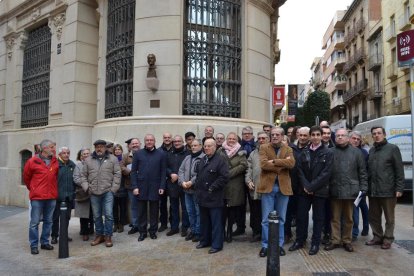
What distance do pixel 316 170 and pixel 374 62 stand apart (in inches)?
1255

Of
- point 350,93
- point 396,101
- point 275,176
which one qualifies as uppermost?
point 350,93

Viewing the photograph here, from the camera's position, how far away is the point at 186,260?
5.62 metres

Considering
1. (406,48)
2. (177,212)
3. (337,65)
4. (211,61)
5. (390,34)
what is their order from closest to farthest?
(177,212) → (406,48) → (211,61) → (390,34) → (337,65)

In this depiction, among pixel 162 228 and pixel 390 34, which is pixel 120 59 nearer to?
pixel 162 228

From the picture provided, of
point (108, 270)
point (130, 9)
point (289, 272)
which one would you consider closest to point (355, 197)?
point (289, 272)

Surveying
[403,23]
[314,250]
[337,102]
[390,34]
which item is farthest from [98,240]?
[337,102]

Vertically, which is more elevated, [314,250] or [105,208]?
[105,208]

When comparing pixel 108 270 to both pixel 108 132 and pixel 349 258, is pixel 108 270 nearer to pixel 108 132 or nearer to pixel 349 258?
pixel 349 258

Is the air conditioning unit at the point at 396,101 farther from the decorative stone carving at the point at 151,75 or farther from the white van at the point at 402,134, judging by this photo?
the decorative stone carving at the point at 151,75

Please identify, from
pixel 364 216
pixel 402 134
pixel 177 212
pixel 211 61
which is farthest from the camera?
pixel 402 134

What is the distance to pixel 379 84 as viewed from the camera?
33.8 metres

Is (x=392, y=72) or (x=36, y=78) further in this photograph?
(x=392, y=72)

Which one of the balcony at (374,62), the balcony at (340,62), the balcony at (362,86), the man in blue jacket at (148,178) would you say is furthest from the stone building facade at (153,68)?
the balcony at (340,62)

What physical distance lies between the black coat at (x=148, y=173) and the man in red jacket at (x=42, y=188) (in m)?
1.36
